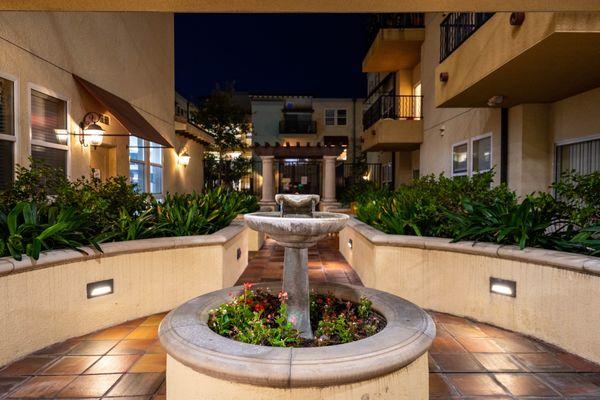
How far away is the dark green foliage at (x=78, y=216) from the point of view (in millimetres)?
4453

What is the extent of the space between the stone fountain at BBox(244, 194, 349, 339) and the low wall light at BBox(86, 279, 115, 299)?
2.58 metres

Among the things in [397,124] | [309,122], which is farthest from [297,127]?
[397,124]

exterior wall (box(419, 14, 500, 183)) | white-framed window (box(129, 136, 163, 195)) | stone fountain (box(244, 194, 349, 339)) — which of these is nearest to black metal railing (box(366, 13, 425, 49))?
exterior wall (box(419, 14, 500, 183))

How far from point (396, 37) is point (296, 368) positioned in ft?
45.4

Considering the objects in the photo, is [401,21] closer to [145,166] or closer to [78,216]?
[145,166]

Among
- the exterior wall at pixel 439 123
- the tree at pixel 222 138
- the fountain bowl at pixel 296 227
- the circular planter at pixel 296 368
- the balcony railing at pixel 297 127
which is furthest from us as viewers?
the balcony railing at pixel 297 127

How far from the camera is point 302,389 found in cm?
247

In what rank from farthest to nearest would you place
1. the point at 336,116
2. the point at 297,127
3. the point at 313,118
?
1. the point at 313,118
2. the point at 336,116
3. the point at 297,127

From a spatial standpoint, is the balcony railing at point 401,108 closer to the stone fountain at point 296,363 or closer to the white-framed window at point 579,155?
the white-framed window at point 579,155

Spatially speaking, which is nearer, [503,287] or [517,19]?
[503,287]

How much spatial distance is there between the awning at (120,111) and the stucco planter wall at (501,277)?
559 centimetres

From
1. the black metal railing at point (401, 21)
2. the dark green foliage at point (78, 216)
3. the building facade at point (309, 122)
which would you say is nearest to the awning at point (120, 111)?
the dark green foliage at point (78, 216)

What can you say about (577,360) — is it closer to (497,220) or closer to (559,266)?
(559,266)

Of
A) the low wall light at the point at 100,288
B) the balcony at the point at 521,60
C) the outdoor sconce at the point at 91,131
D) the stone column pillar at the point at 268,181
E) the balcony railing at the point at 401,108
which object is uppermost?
the balcony railing at the point at 401,108
